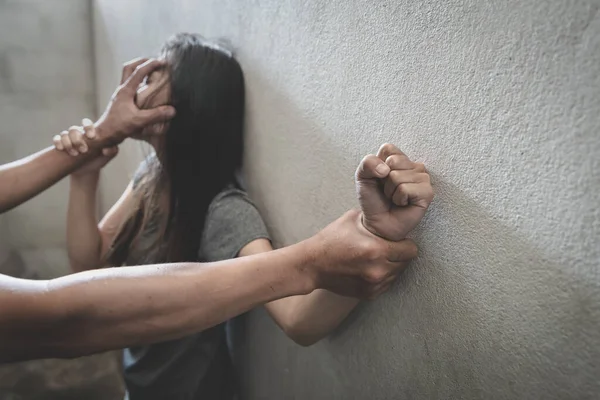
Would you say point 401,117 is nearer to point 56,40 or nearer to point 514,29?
point 514,29

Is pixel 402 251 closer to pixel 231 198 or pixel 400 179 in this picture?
pixel 400 179

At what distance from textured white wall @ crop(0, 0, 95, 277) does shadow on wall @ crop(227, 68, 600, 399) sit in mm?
1792

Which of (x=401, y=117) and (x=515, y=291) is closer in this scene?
(x=515, y=291)

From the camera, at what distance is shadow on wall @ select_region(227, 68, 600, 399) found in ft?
1.40

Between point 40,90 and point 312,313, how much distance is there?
2110 millimetres

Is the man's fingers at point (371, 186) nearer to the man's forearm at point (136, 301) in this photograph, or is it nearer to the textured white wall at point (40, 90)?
the man's forearm at point (136, 301)

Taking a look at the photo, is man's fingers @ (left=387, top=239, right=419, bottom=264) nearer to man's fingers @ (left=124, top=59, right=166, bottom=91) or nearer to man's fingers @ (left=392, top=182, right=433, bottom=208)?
man's fingers @ (left=392, top=182, right=433, bottom=208)

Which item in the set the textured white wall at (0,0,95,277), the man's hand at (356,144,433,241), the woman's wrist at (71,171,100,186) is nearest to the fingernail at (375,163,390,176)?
the man's hand at (356,144,433,241)

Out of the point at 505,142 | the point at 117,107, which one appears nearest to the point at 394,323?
the point at 505,142

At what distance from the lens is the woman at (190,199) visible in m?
0.98

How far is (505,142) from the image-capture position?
0.46 m

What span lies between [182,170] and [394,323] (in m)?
0.60

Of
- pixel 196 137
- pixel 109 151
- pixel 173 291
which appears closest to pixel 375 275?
pixel 173 291

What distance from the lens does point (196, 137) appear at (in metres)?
1.01
